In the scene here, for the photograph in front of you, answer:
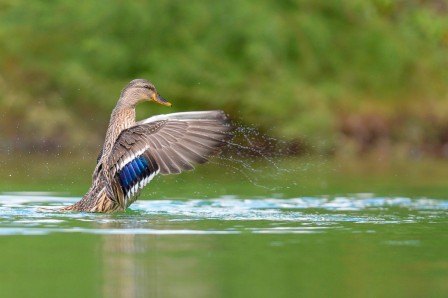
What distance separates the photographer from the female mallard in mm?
10352

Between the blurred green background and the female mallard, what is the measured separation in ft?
32.9

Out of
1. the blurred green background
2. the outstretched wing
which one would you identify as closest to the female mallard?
the outstretched wing

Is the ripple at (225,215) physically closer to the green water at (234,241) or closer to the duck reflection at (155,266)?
the green water at (234,241)

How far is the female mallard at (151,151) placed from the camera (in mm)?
10352

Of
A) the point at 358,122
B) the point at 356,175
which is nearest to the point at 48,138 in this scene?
the point at 358,122

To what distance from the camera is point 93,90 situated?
71.4 feet

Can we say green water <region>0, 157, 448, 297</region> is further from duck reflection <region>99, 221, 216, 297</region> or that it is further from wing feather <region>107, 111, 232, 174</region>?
wing feather <region>107, 111, 232, 174</region>

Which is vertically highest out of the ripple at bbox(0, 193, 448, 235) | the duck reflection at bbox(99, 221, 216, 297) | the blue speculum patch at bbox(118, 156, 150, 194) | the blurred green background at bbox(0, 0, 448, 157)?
the blurred green background at bbox(0, 0, 448, 157)

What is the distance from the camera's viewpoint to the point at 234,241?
28.4ft

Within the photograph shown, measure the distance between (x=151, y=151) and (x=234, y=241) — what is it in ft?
6.60

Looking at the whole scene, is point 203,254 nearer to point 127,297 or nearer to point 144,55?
point 127,297

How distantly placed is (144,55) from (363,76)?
3815 millimetres

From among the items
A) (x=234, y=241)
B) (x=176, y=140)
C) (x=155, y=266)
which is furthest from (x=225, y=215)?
(x=155, y=266)

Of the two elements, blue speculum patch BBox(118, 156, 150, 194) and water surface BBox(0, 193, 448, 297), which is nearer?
water surface BBox(0, 193, 448, 297)
